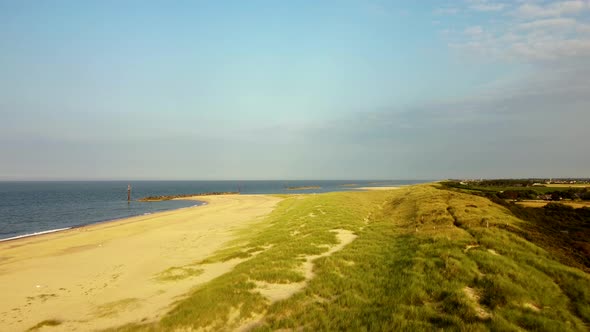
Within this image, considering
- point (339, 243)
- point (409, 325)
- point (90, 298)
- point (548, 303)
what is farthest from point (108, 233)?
point (548, 303)

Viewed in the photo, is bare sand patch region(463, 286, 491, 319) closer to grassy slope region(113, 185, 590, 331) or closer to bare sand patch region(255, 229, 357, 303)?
grassy slope region(113, 185, 590, 331)

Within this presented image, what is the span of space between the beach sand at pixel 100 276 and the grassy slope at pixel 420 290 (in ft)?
7.83

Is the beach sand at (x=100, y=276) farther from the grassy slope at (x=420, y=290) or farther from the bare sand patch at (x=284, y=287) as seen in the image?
the bare sand patch at (x=284, y=287)

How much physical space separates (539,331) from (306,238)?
15849 millimetres

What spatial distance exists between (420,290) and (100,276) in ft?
61.1

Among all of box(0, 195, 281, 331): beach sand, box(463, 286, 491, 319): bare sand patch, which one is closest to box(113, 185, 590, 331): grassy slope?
box(463, 286, 491, 319): bare sand patch

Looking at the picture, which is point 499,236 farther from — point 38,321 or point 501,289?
point 38,321

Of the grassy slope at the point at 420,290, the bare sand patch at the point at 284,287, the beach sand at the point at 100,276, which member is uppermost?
the grassy slope at the point at 420,290

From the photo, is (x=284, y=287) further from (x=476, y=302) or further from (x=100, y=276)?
(x=100, y=276)

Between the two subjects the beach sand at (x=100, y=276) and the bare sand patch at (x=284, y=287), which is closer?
the bare sand patch at (x=284, y=287)

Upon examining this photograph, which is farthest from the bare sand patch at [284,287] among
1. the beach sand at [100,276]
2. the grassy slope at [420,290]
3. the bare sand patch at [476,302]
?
the bare sand patch at [476,302]

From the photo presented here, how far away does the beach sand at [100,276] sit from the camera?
12.8 meters

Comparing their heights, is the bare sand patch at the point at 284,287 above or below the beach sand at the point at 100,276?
above

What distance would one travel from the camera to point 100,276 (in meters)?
19.4
